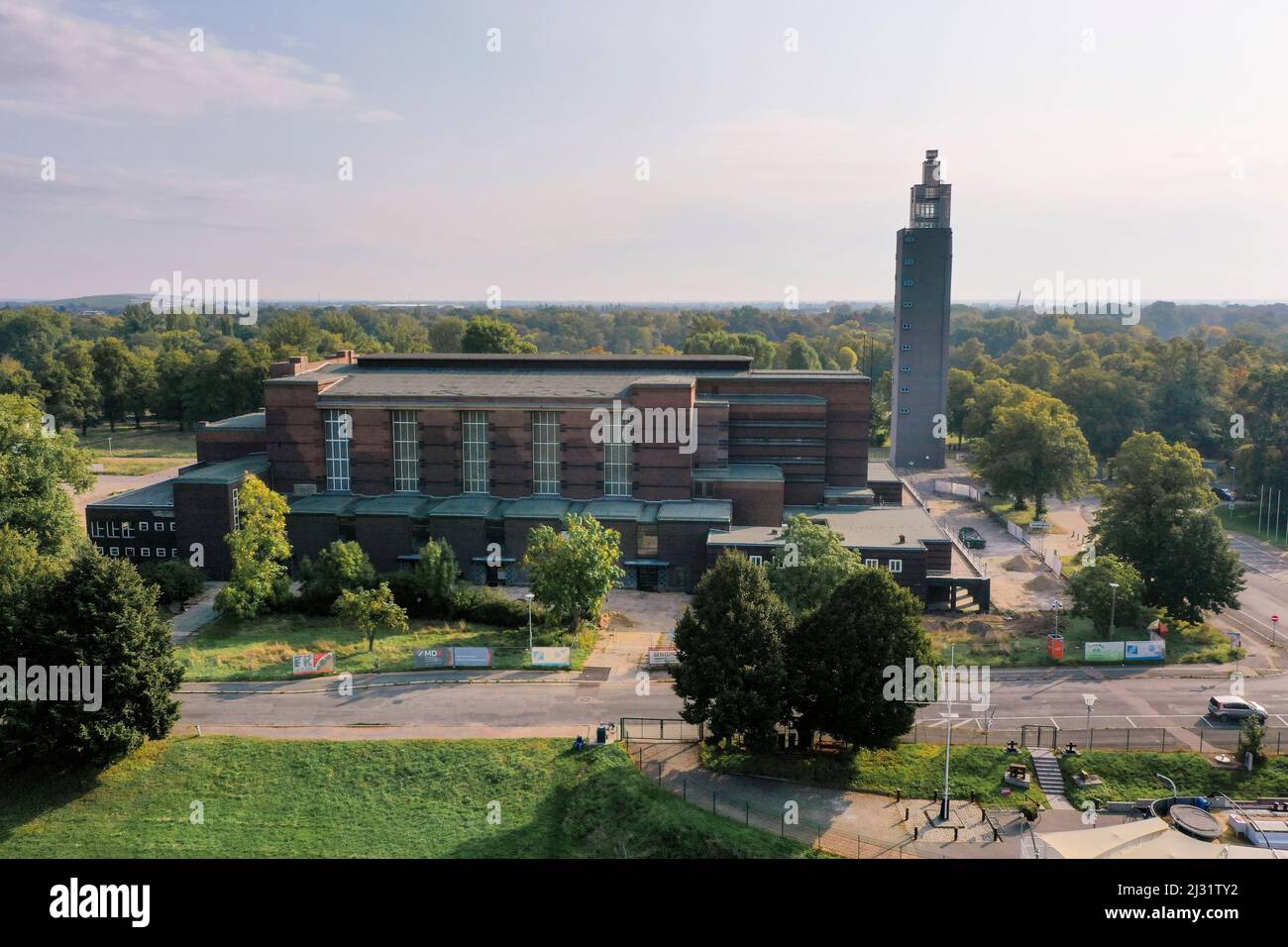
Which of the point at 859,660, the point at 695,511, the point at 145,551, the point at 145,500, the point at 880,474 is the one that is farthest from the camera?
the point at 880,474


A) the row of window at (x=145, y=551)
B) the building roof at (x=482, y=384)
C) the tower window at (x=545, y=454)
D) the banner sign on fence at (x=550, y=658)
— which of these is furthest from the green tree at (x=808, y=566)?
the row of window at (x=145, y=551)

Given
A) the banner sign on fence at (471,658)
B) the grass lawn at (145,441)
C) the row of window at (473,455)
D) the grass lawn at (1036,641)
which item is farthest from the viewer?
the grass lawn at (145,441)

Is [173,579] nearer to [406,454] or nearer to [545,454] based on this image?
[406,454]

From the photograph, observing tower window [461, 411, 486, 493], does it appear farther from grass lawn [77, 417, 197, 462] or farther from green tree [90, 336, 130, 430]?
green tree [90, 336, 130, 430]

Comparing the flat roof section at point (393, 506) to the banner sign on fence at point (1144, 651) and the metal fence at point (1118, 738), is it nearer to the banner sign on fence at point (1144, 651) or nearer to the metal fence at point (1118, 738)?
the metal fence at point (1118, 738)

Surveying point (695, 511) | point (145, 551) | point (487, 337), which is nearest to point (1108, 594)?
point (695, 511)
